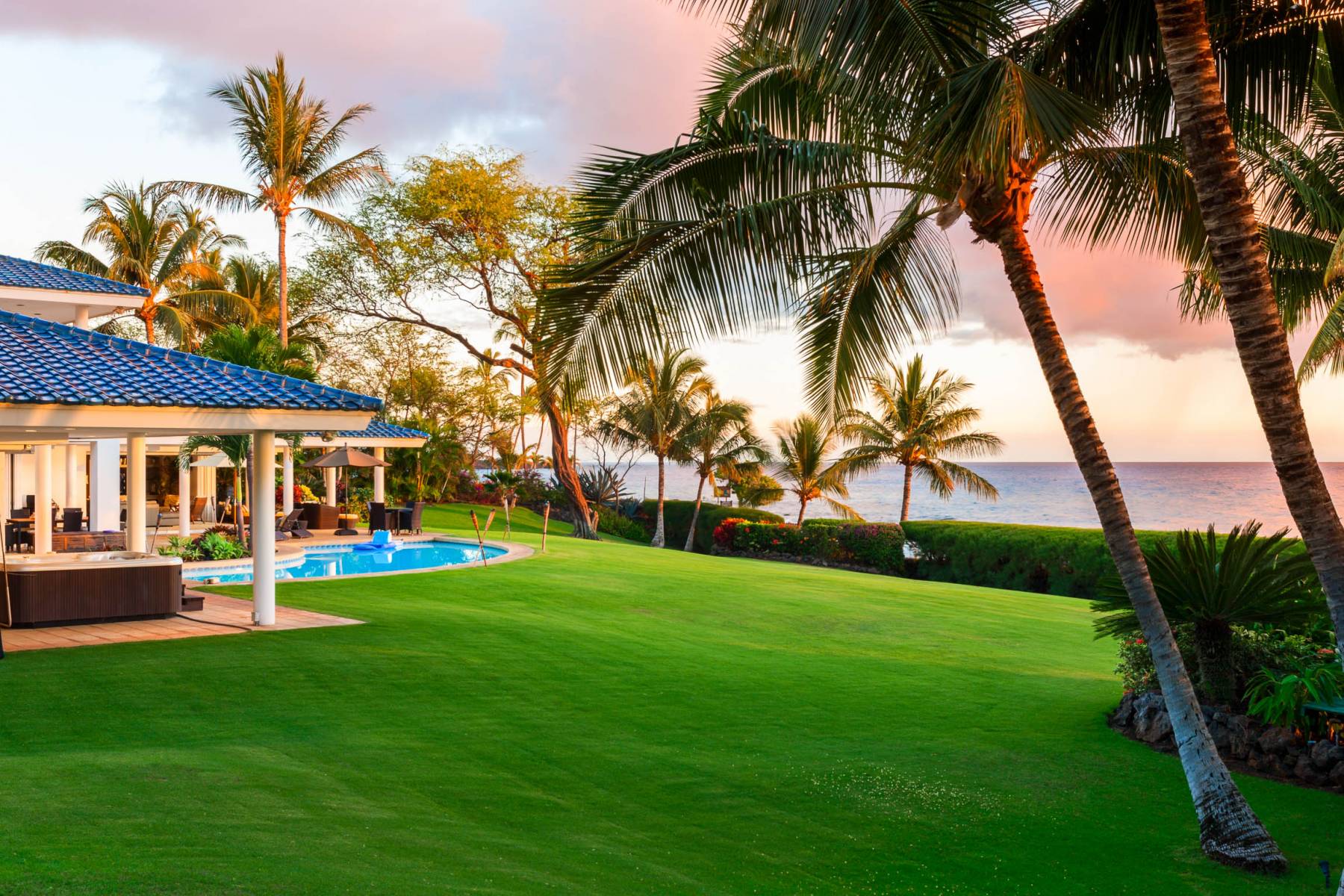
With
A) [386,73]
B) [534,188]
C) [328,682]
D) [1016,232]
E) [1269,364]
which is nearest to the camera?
[1269,364]

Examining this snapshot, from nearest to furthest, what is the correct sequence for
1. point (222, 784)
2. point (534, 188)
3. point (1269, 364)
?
point (1269, 364)
point (222, 784)
point (534, 188)

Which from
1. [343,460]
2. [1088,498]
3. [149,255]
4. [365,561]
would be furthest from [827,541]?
[1088,498]

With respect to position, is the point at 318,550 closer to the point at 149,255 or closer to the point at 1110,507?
the point at 149,255

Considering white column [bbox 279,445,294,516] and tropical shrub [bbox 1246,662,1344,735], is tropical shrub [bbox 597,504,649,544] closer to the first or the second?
white column [bbox 279,445,294,516]

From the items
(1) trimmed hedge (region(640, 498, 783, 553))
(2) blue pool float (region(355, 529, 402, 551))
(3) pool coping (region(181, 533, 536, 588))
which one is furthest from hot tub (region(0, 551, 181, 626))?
(1) trimmed hedge (region(640, 498, 783, 553))

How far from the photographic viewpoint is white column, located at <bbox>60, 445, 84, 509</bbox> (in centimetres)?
2611

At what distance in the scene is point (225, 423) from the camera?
11984 millimetres

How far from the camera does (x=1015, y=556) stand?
27.2 meters

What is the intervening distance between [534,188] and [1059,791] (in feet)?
101

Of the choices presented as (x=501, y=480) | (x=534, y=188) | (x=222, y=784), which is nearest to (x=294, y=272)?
(x=534, y=188)

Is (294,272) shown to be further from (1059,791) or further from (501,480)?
(1059,791)

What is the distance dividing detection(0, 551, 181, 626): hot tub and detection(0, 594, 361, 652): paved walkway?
13cm

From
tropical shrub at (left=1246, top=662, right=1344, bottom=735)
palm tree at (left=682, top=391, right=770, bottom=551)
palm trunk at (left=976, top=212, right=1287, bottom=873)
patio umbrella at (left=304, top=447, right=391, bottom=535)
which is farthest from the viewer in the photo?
palm tree at (left=682, top=391, right=770, bottom=551)

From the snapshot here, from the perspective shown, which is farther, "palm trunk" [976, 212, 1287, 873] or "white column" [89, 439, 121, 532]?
"white column" [89, 439, 121, 532]
